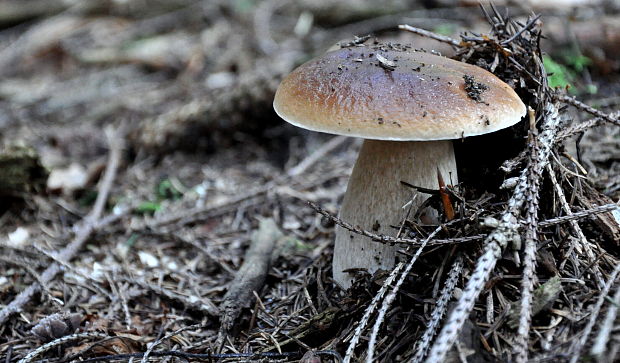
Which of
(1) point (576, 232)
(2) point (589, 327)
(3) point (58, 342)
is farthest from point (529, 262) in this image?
(3) point (58, 342)

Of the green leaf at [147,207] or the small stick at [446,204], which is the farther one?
the green leaf at [147,207]

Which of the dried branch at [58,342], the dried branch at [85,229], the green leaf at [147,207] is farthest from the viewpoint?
the green leaf at [147,207]

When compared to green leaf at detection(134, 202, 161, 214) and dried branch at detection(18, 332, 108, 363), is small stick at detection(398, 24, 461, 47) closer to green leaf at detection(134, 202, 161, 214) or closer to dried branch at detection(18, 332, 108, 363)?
dried branch at detection(18, 332, 108, 363)

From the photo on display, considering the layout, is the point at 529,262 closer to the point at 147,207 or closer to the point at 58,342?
the point at 58,342

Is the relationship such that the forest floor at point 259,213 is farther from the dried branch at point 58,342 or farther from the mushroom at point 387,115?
the mushroom at point 387,115

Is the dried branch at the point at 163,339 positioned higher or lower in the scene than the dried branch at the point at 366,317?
lower

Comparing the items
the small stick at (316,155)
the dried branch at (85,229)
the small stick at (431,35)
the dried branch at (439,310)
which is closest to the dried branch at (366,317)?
the dried branch at (439,310)

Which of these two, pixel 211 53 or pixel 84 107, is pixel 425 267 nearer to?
pixel 84 107
